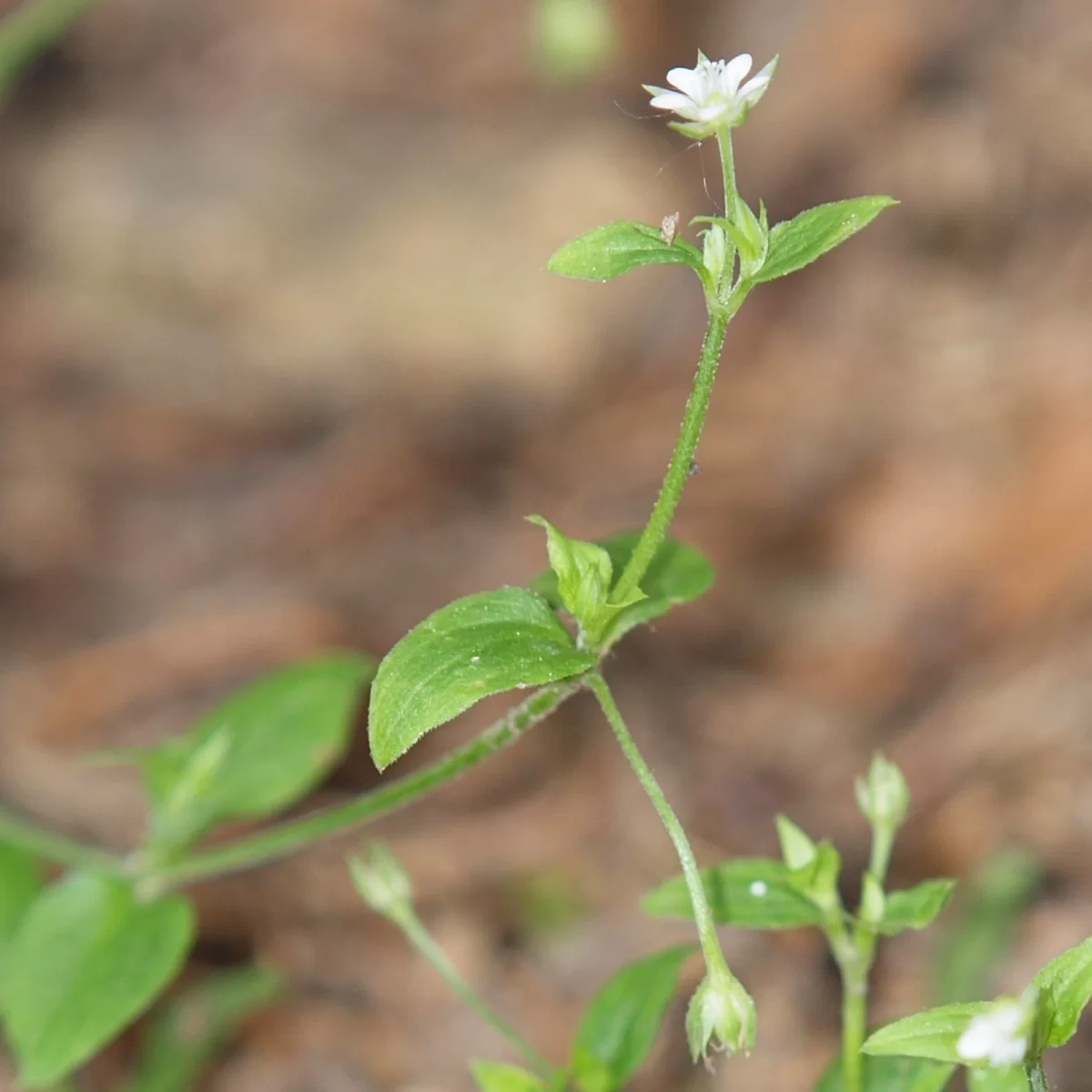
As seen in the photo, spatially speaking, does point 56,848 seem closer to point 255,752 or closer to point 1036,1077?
point 255,752

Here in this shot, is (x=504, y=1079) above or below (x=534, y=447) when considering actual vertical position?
above

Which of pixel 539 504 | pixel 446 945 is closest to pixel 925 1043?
pixel 446 945

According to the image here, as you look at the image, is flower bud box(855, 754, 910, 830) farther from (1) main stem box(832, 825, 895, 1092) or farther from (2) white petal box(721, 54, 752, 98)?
(2) white petal box(721, 54, 752, 98)

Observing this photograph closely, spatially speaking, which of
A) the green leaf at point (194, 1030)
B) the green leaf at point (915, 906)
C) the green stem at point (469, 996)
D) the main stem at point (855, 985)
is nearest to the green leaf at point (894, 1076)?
the main stem at point (855, 985)

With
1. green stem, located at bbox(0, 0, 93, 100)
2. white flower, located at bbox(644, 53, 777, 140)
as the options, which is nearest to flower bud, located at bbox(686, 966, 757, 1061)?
white flower, located at bbox(644, 53, 777, 140)

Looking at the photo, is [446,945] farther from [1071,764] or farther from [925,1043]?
[925,1043]

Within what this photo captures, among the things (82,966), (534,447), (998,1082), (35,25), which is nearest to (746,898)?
(998,1082)
